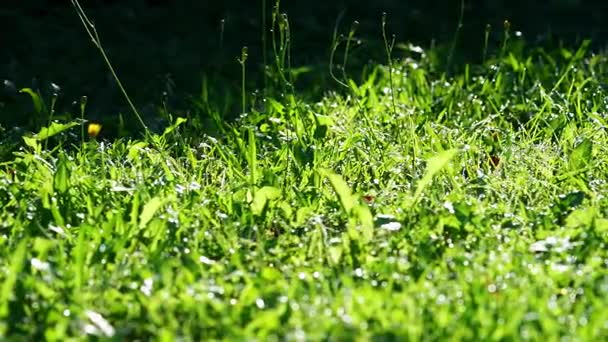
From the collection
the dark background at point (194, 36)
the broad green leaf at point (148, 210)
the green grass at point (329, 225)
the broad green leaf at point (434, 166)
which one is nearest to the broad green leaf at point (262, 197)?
the green grass at point (329, 225)

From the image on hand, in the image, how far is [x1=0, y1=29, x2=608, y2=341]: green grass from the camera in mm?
2260

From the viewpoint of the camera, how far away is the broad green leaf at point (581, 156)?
10.3ft

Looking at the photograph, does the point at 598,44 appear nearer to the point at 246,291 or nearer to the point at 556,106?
the point at 556,106

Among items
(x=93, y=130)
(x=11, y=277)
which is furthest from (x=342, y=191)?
(x=93, y=130)

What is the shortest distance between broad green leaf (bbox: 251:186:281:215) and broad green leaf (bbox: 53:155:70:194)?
51 centimetres

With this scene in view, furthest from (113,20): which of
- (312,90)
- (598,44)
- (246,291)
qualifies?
(246,291)

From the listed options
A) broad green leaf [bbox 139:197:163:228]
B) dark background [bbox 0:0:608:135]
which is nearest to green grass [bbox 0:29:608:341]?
broad green leaf [bbox 139:197:163:228]

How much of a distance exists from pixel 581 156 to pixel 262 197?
0.96 metres

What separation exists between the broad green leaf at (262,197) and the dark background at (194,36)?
121 centimetres

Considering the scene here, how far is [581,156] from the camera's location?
3141 millimetres

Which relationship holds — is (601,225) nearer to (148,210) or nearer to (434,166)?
(434,166)

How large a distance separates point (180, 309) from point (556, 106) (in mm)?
1826

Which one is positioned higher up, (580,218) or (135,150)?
(580,218)

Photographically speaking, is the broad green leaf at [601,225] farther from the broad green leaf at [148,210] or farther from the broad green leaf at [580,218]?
the broad green leaf at [148,210]
